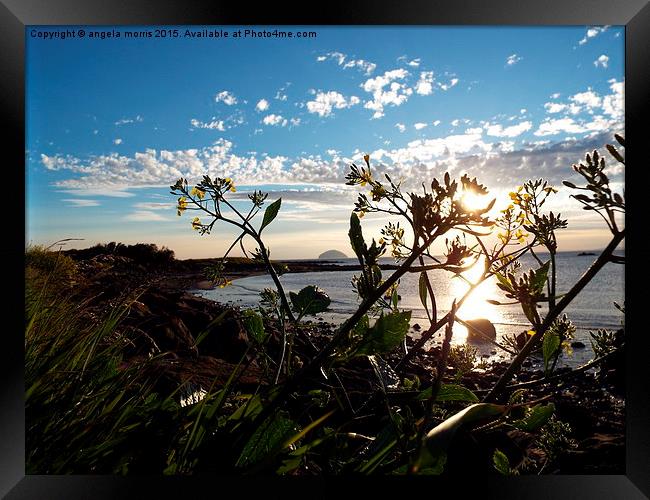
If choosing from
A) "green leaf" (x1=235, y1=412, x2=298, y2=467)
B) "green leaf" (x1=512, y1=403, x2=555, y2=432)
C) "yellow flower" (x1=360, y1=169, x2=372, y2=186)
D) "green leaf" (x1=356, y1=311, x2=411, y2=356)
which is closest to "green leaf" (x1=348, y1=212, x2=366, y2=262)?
"green leaf" (x1=356, y1=311, x2=411, y2=356)

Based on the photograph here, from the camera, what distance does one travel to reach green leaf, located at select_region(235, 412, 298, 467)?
2.83 feet

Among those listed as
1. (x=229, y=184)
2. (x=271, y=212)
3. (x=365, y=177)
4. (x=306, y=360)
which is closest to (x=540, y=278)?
(x=365, y=177)

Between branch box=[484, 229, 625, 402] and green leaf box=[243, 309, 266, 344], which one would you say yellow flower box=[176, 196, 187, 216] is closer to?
green leaf box=[243, 309, 266, 344]

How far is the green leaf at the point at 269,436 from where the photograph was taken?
0.86 meters

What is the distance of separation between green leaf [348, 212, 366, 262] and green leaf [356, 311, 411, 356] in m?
0.12

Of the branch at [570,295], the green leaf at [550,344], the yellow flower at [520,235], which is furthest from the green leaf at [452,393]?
the yellow flower at [520,235]

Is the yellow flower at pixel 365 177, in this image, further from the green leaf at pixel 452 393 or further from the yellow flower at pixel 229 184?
the green leaf at pixel 452 393

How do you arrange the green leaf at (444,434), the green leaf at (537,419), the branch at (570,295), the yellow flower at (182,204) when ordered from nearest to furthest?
the green leaf at (444,434), the branch at (570,295), the green leaf at (537,419), the yellow flower at (182,204)

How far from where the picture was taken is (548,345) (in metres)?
0.92

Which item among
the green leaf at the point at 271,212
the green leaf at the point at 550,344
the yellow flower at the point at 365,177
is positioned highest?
the yellow flower at the point at 365,177

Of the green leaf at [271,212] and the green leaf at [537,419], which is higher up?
the green leaf at [271,212]

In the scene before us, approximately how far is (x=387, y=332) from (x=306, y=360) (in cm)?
81

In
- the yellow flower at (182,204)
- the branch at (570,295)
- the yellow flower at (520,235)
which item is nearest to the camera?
the branch at (570,295)
